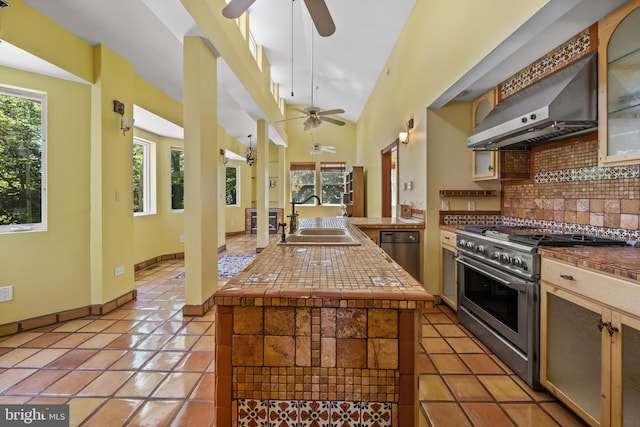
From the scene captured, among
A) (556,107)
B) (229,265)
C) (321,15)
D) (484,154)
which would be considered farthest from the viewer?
(229,265)

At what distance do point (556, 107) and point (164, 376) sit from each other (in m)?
2.98

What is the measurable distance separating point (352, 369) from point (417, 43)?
3.79 m

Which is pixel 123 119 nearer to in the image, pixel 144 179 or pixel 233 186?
pixel 144 179

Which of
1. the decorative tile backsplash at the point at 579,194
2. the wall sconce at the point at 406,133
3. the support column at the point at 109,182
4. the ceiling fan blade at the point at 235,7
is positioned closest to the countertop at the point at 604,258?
the decorative tile backsplash at the point at 579,194

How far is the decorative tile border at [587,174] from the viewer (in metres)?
1.85

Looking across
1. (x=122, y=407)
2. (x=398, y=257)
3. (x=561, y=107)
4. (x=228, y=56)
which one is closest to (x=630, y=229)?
(x=561, y=107)

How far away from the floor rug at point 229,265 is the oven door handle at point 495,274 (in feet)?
9.51

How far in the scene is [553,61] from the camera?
2258mm

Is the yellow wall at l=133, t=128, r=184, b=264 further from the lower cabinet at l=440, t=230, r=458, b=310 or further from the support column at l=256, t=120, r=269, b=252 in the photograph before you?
the lower cabinet at l=440, t=230, r=458, b=310

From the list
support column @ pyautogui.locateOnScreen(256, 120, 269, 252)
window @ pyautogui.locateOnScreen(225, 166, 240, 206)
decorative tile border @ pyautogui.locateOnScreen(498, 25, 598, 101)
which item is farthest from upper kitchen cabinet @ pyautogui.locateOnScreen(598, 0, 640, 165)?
window @ pyautogui.locateOnScreen(225, 166, 240, 206)

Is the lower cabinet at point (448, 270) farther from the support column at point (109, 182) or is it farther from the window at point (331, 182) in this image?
the window at point (331, 182)

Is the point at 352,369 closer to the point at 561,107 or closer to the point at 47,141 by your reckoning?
the point at 561,107

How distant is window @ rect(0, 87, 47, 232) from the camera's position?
8.80 ft

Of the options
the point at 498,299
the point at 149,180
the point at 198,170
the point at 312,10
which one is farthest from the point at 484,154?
the point at 149,180
